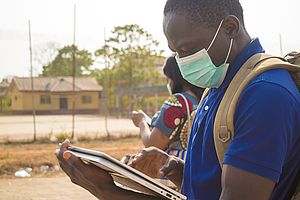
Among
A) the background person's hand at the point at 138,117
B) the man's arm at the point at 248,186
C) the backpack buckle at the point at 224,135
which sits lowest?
the background person's hand at the point at 138,117

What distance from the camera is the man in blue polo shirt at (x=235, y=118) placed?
1.27 metres

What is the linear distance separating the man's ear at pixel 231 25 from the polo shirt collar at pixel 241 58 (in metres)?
0.06

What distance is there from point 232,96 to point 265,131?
0.16 metres

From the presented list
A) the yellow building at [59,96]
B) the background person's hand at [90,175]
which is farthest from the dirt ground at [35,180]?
the yellow building at [59,96]

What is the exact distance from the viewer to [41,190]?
7.32 m

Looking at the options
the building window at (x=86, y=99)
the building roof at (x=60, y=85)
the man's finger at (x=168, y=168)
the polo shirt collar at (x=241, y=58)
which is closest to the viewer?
the polo shirt collar at (x=241, y=58)

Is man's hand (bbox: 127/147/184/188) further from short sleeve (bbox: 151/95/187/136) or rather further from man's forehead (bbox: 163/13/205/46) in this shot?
short sleeve (bbox: 151/95/187/136)

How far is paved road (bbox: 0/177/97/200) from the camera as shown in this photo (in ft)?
21.8

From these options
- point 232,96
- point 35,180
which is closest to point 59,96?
point 35,180

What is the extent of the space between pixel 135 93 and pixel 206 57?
2912 cm

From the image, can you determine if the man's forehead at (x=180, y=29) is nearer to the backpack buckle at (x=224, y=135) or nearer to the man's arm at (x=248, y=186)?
the backpack buckle at (x=224, y=135)

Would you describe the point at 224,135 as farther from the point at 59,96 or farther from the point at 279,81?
the point at 59,96

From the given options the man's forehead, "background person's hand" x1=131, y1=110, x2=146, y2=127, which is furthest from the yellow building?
the man's forehead

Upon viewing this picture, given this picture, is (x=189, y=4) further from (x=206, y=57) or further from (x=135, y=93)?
(x=135, y=93)
